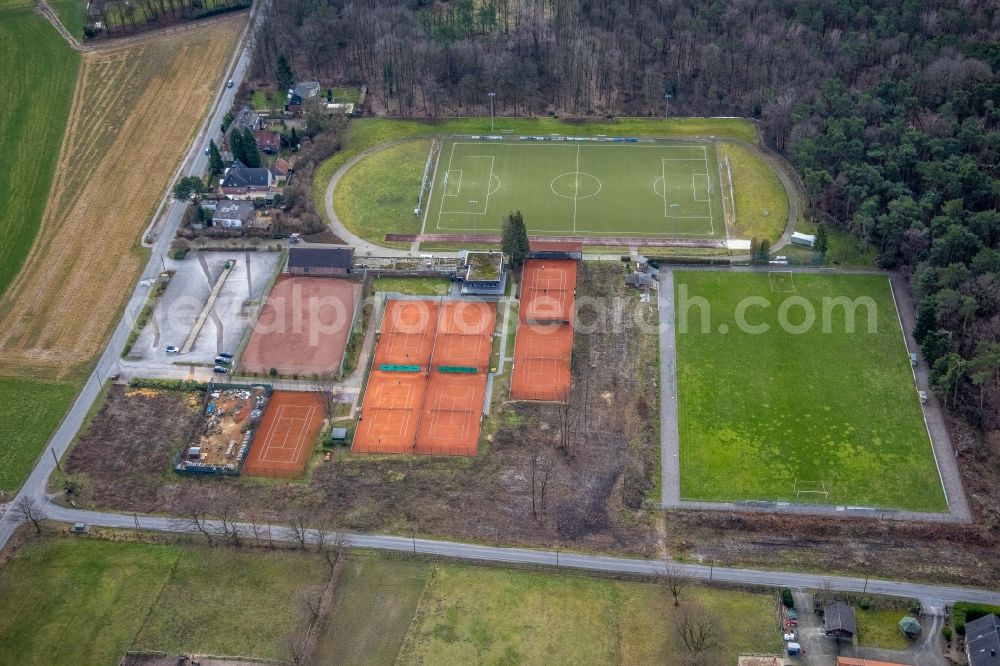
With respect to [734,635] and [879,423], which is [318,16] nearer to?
[879,423]

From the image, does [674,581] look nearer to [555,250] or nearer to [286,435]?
[286,435]

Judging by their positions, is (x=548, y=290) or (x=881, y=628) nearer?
(x=881, y=628)

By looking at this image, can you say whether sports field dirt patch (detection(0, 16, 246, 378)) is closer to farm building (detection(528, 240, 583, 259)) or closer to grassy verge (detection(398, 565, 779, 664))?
farm building (detection(528, 240, 583, 259))

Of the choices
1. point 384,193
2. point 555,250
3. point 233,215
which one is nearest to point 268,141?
point 233,215

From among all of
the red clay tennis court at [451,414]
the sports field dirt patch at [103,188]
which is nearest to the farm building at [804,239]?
the red clay tennis court at [451,414]

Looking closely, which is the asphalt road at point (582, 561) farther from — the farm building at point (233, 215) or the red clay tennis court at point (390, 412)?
the farm building at point (233, 215)

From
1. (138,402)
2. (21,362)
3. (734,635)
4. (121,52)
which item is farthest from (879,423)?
(121,52)
